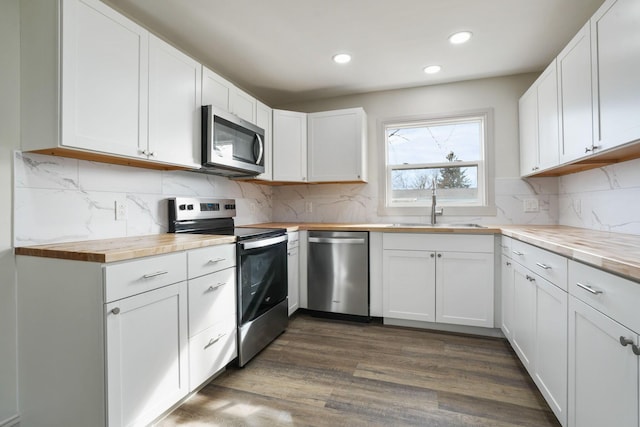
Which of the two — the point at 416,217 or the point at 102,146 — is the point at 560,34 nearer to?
the point at 416,217

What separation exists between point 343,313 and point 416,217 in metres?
1.25

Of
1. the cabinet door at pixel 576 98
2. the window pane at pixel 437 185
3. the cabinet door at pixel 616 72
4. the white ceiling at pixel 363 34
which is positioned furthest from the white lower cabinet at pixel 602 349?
the window pane at pixel 437 185

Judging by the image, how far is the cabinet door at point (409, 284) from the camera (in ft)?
8.66

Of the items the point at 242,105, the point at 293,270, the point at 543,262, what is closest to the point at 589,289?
the point at 543,262

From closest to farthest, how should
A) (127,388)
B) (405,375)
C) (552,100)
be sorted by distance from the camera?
(127,388)
(405,375)
(552,100)

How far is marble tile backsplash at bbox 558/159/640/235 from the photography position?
1.82 metres

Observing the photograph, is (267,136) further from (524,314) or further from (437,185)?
(524,314)

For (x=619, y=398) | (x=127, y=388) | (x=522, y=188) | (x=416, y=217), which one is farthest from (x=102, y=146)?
(x=522, y=188)

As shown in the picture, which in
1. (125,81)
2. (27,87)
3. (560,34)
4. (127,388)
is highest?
(560,34)

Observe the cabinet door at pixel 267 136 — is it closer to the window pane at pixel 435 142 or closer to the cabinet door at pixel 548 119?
the window pane at pixel 435 142

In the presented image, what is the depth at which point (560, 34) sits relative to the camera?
2248 millimetres

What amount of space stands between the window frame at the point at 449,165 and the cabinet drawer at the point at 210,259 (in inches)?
74.3

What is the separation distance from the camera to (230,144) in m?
2.35

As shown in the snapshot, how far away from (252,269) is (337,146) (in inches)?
64.5
